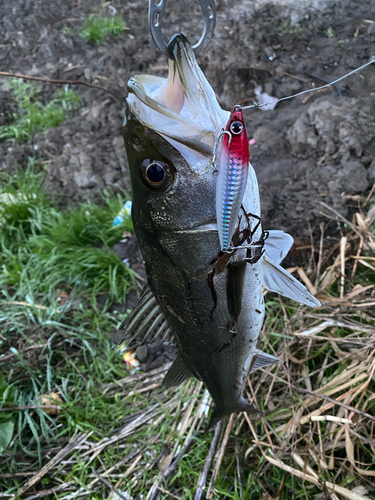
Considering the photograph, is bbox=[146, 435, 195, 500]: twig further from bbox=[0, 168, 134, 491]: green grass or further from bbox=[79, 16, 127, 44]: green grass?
bbox=[79, 16, 127, 44]: green grass

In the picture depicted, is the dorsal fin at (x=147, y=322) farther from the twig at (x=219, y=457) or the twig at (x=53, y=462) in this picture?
the twig at (x=53, y=462)

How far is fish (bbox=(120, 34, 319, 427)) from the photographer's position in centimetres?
110

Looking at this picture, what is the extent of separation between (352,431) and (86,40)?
616 cm

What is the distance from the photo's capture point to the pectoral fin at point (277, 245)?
1470 mm

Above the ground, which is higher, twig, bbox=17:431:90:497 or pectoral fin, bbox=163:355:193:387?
pectoral fin, bbox=163:355:193:387

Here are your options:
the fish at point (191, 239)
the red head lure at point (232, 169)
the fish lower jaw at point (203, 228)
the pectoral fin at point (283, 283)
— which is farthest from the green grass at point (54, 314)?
the red head lure at point (232, 169)

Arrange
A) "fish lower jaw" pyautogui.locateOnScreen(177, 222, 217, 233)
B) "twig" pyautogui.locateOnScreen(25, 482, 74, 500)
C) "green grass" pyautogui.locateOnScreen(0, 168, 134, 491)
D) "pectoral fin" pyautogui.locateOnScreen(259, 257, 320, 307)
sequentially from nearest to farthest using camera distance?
"fish lower jaw" pyautogui.locateOnScreen(177, 222, 217, 233) → "pectoral fin" pyautogui.locateOnScreen(259, 257, 320, 307) → "twig" pyautogui.locateOnScreen(25, 482, 74, 500) → "green grass" pyautogui.locateOnScreen(0, 168, 134, 491)

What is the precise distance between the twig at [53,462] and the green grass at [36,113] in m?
3.92

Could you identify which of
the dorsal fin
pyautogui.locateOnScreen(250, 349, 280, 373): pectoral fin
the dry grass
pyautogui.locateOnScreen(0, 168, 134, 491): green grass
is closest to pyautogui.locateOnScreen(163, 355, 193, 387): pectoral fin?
the dorsal fin

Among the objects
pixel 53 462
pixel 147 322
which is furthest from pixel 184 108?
pixel 53 462

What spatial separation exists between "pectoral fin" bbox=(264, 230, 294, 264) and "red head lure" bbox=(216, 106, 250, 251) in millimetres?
467

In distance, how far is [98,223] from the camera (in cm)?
396

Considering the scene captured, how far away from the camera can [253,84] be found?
4.31 metres

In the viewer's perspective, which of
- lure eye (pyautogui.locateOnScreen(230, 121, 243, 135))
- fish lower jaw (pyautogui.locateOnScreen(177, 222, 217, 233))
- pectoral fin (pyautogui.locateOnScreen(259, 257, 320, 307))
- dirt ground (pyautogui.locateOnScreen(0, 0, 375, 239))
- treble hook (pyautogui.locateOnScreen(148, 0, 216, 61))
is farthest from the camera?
dirt ground (pyautogui.locateOnScreen(0, 0, 375, 239))
